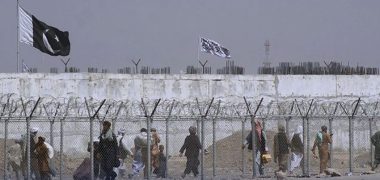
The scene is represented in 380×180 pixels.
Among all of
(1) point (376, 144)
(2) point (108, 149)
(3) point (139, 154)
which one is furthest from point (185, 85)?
(2) point (108, 149)

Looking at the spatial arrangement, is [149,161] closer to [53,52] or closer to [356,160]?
[356,160]

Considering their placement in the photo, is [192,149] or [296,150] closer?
[192,149]

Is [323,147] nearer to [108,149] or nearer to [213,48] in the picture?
[108,149]

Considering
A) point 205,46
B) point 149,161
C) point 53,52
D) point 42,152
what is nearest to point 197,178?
point 149,161

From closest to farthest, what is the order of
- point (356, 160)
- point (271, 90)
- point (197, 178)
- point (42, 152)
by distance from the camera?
point (42, 152), point (197, 178), point (356, 160), point (271, 90)

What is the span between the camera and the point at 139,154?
961 inches

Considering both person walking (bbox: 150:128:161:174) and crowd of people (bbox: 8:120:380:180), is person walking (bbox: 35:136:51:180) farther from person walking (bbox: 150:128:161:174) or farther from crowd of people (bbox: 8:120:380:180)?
person walking (bbox: 150:128:161:174)

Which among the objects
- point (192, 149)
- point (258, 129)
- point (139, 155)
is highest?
point (258, 129)

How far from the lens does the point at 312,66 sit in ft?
148

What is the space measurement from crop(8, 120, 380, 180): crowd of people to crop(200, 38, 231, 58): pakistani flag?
51.9 ft

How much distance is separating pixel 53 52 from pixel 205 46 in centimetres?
729

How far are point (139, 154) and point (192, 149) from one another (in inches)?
58.3

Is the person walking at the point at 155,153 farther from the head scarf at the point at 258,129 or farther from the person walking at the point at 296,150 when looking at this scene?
the person walking at the point at 296,150

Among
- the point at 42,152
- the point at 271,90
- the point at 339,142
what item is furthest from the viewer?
the point at 271,90
